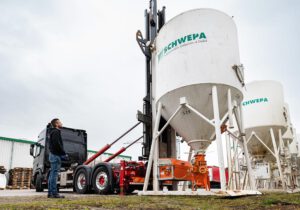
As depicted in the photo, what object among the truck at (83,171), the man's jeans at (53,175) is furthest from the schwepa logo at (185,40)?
the man's jeans at (53,175)

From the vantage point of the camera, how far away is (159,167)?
7562 millimetres

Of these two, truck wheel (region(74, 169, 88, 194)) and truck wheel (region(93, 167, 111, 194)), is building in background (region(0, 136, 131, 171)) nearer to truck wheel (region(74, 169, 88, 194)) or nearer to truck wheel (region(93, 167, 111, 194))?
truck wheel (region(74, 169, 88, 194))

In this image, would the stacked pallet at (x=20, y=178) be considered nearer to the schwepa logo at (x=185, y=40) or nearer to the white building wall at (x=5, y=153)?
the white building wall at (x=5, y=153)

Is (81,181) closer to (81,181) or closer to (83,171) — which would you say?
(81,181)

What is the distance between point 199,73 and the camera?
695 centimetres

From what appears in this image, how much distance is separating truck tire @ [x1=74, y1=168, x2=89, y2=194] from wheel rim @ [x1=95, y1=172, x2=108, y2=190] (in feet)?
1.59

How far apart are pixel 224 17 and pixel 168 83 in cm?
236

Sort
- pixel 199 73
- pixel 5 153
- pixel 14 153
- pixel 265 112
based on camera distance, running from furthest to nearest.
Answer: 1. pixel 14 153
2. pixel 5 153
3. pixel 265 112
4. pixel 199 73

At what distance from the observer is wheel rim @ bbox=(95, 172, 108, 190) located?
871 centimetres

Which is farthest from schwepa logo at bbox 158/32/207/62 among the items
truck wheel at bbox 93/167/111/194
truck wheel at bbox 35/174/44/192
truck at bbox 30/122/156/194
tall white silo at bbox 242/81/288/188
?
truck wheel at bbox 35/174/44/192

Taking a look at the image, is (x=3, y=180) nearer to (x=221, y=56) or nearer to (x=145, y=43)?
(x=145, y=43)

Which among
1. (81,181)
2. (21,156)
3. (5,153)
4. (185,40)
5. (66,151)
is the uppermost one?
(185,40)

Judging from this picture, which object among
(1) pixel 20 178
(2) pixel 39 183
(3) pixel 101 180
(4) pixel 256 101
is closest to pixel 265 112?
(4) pixel 256 101

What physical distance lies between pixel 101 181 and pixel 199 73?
15.4 feet
